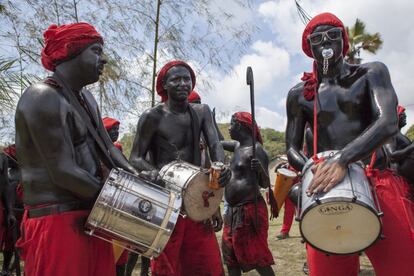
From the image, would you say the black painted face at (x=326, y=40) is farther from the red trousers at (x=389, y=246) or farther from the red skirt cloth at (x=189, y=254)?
the red skirt cloth at (x=189, y=254)

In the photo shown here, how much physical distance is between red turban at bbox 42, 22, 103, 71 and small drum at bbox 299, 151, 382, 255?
157 cm

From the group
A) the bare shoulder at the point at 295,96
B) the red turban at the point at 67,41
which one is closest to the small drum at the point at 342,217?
the bare shoulder at the point at 295,96

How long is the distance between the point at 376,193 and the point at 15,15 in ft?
21.3

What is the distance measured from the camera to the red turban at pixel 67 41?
117 inches

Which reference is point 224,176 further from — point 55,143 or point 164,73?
point 55,143

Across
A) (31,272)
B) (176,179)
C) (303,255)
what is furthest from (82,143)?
(303,255)

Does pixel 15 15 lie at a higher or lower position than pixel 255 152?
higher

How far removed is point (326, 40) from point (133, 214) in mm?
1602

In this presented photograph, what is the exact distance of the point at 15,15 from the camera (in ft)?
25.0

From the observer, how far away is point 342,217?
2617 millimetres

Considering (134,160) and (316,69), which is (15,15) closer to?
(134,160)

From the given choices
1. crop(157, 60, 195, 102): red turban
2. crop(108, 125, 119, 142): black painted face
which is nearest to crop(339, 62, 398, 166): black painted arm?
crop(157, 60, 195, 102): red turban

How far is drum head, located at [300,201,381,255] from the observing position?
8.46ft

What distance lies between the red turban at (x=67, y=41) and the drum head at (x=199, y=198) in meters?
1.33
